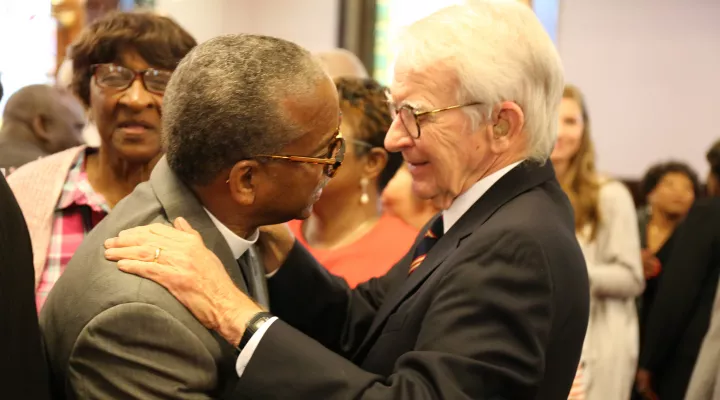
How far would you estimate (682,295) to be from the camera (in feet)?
12.8

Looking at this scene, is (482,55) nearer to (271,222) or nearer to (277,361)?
(271,222)

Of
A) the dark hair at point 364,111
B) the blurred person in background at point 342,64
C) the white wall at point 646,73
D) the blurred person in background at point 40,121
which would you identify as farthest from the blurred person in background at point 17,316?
the white wall at point 646,73

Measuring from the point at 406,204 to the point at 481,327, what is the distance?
2048mm

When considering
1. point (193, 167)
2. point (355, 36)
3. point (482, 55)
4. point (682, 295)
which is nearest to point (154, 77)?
point (193, 167)

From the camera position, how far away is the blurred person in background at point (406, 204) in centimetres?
359

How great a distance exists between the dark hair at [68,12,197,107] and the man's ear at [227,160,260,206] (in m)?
0.76

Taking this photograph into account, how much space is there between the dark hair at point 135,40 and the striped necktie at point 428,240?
79 cm

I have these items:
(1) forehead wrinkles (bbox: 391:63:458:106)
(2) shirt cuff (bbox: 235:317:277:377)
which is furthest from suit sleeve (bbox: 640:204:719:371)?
(2) shirt cuff (bbox: 235:317:277:377)

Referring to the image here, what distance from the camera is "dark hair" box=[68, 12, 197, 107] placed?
235 centimetres

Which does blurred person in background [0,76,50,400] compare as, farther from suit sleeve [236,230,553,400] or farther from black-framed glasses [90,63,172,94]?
black-framed glasses [90,63,172,94]

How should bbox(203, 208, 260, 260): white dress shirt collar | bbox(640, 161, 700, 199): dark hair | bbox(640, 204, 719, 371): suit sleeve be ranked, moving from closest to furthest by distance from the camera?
bbox(203, 208, 260, 260): white dress shirt collar, bbox(640, 204, 719, 371): suit sleeve, bbox(640, 161, 700, 199): dark hair

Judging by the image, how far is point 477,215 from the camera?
186 cm

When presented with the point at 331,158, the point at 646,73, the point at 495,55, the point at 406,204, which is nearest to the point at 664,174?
the point at 646,73

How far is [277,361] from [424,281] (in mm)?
351
